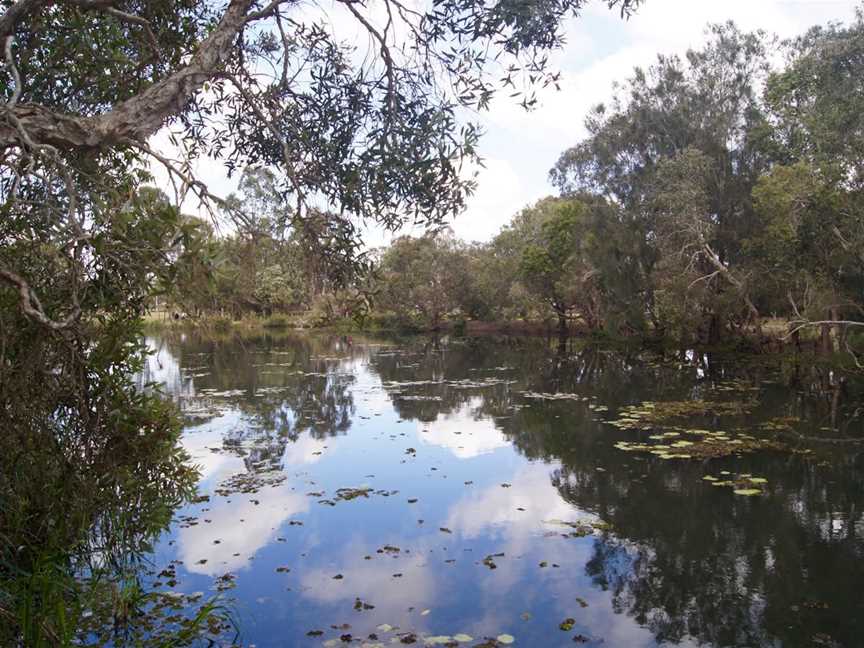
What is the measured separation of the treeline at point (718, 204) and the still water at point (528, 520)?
3.82 metres

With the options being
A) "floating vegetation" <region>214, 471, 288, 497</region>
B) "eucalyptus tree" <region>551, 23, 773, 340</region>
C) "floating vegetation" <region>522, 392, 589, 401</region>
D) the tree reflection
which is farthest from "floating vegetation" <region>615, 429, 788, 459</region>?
"eucalyptus tree" <region>551, 23, 773, 340</region>

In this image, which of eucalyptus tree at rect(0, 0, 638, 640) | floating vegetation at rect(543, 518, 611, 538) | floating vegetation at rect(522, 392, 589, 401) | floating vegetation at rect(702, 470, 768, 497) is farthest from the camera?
floating vegetation at rect(522, 392, 589, 401)

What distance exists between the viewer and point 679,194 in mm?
24531

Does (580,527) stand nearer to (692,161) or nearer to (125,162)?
(125,162)

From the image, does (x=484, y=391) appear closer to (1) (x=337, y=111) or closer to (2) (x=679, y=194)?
(2) (x=679, y=194)

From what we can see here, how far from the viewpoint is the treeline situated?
18156mm

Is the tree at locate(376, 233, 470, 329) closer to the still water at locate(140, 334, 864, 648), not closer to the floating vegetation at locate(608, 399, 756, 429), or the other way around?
the still water at locate(140, 334, 864, 648)

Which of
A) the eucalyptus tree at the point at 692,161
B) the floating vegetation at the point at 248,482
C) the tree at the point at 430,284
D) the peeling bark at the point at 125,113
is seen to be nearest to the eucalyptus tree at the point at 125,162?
the peeling bark at the point at 125,113

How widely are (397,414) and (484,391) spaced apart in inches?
161

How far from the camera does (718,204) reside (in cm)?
2677

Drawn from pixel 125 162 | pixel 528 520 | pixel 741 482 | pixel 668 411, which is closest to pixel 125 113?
pixel 125 162

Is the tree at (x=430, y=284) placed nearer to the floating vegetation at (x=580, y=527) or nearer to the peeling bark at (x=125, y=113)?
the floating vegetation at (x=580, y=527)

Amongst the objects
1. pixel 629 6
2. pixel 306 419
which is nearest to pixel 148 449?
pixel 629 6

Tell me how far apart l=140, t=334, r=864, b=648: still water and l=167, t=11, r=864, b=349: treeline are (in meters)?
3.82
